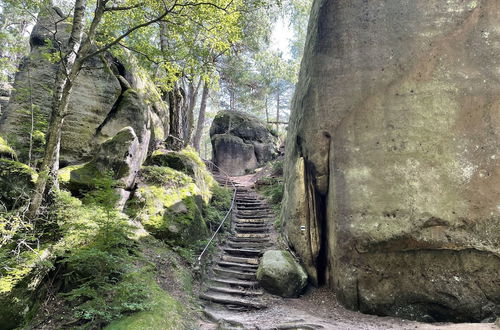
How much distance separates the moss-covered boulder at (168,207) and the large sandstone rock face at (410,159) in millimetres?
3394

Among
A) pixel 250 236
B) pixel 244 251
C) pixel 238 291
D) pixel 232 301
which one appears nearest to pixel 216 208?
pixel 250 236

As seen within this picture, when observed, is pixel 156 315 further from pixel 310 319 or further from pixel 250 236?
pixel 250 236

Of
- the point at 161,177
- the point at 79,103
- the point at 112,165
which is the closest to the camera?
the point at 112,165

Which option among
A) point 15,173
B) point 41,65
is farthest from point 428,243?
point 41,65

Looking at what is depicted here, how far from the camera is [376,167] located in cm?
707

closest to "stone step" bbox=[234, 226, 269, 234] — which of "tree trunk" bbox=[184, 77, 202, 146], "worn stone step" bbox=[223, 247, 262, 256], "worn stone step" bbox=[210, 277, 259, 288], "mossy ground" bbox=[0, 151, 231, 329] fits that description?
"worn stone step" bbox=[223, 247, 262, 256]

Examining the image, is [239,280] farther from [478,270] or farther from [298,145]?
[478,270]

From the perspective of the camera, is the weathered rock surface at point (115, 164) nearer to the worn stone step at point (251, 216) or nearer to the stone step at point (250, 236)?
the stone step at point (250, 236)

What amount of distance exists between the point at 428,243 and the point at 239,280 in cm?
476

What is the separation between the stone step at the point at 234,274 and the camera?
825 centimetres

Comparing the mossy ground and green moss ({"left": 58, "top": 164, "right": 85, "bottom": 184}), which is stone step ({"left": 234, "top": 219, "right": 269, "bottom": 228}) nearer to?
the mossy ground

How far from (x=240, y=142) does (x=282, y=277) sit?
16.9m

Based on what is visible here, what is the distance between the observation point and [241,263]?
8961 millimetres

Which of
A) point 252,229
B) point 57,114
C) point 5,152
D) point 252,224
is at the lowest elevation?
point 252,229
